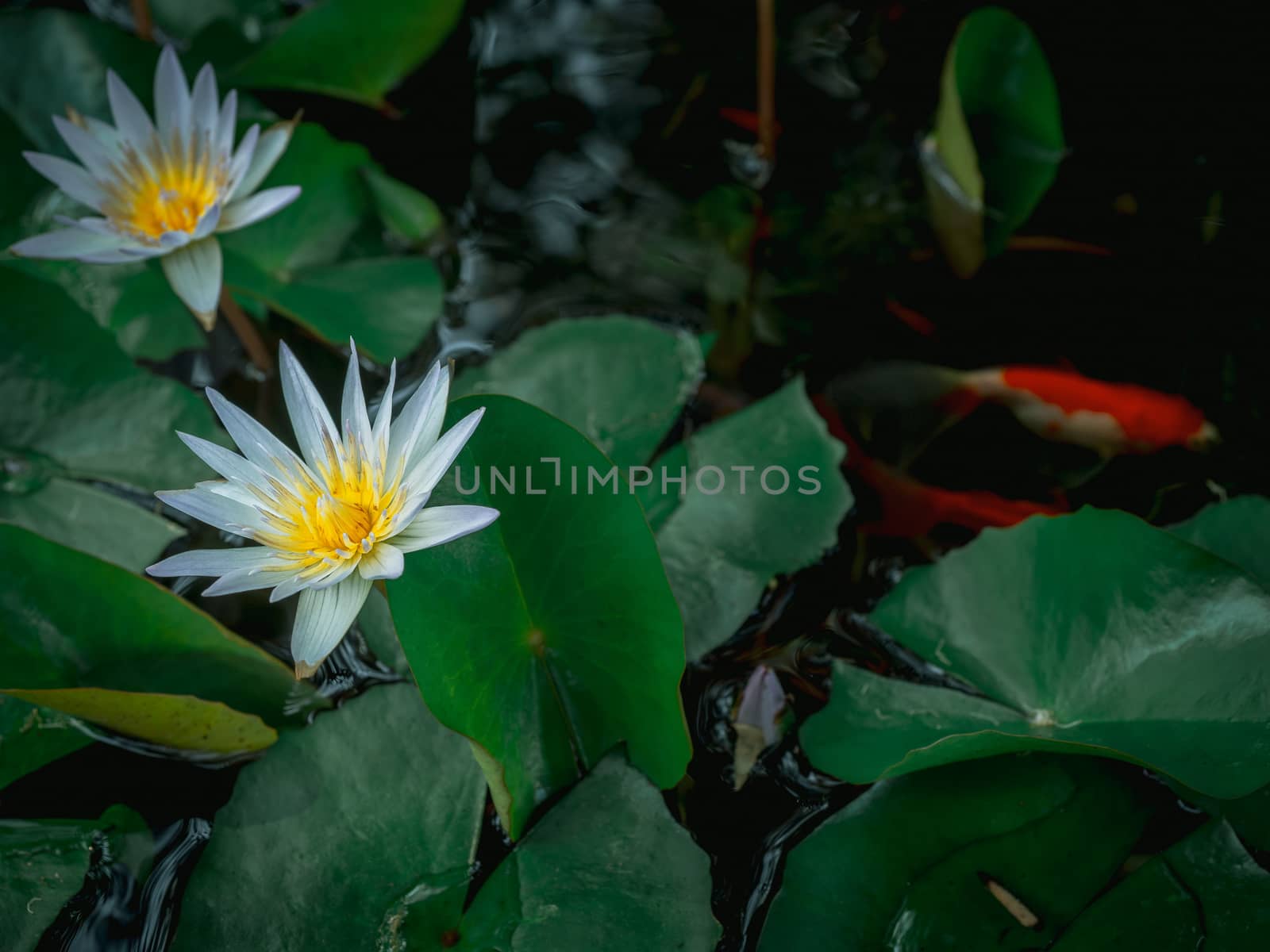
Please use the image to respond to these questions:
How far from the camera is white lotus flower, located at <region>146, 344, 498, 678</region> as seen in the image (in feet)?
3.49

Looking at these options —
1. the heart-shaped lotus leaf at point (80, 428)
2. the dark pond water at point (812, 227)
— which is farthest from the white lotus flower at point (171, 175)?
the dark pond water at point (812, 227)

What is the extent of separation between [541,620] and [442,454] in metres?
0.35

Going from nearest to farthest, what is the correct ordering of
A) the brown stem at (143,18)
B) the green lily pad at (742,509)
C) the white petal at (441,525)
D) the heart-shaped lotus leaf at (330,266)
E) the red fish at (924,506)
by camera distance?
the white petal at (441,525) → the green lily pad at (742,509) → the red fish at (924,506) → the heart-shaped lotus leaf at (330,266) → the brown stem at (143,18)

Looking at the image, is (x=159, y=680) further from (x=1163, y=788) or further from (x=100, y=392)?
(x=1163, y=788)

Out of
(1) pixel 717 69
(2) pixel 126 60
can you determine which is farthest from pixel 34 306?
(1) pixel 717 69

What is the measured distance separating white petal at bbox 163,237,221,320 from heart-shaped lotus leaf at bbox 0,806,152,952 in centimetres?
87

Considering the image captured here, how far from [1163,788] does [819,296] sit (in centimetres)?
128

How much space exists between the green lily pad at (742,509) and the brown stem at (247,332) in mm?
998

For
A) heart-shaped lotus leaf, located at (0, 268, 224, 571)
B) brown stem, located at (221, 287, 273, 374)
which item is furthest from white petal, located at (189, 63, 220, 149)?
heart-shaped lotus leaf, located at (0, 268, 224, 571)

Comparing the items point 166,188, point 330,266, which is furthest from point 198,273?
point 330,266

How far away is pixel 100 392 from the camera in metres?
1.72

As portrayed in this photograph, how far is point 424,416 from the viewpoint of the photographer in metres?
1.10

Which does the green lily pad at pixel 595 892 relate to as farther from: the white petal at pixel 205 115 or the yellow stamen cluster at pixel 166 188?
the white petal at pixel 205 115

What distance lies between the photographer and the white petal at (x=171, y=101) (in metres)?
1.73
